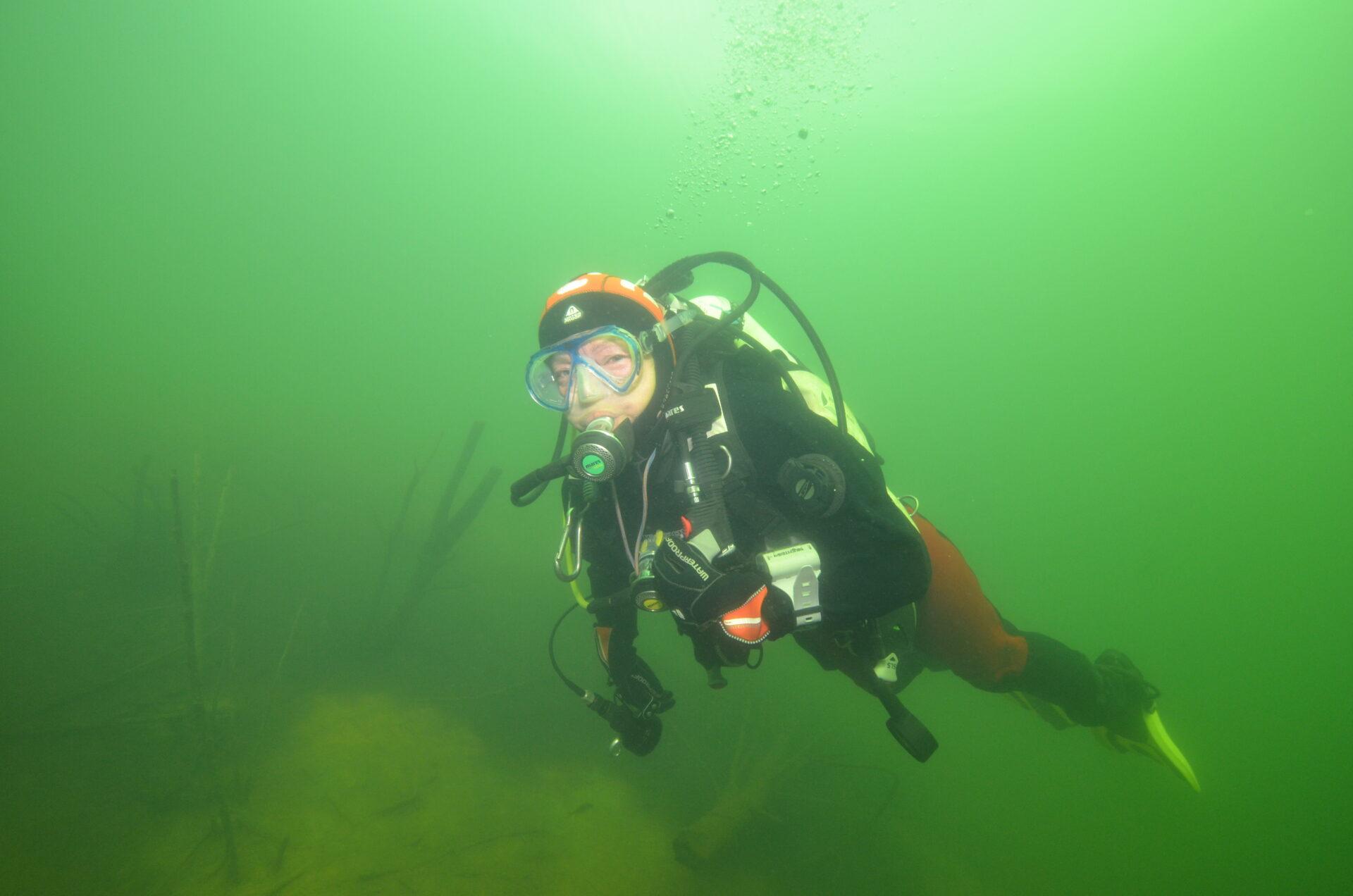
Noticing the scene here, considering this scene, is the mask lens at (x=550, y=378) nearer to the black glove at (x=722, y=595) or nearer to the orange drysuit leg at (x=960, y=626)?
the black glove at (x=722, y=595)

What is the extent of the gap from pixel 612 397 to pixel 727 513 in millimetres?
784

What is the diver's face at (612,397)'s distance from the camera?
98.7 inches

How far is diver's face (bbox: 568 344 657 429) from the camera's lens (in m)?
2.51

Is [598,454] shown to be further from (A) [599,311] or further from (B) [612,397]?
(A) [599,311]

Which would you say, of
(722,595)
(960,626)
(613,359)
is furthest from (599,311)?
(960,626)

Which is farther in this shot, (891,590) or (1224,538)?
(1224,538)

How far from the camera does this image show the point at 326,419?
2769 centimetres

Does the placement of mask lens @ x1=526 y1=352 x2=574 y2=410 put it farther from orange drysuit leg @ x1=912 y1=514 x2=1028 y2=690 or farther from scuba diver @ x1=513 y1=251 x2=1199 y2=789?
orange drysuit leg @ x1=912 y1=514 x2=1028 y2=690

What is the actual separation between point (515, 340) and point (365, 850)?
10284 cm

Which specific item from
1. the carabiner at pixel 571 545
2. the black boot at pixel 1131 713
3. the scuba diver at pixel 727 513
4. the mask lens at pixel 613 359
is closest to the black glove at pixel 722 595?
the scuba diver at pixel 727 513

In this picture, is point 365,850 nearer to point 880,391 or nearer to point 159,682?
point 159,682

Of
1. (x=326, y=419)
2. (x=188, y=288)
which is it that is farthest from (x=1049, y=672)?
(x=188, y=288)

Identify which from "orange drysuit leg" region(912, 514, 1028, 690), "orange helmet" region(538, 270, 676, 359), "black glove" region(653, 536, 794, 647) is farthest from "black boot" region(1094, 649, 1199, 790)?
"orange helmet" region(538, 270, 676, 359)

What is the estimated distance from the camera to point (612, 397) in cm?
251
